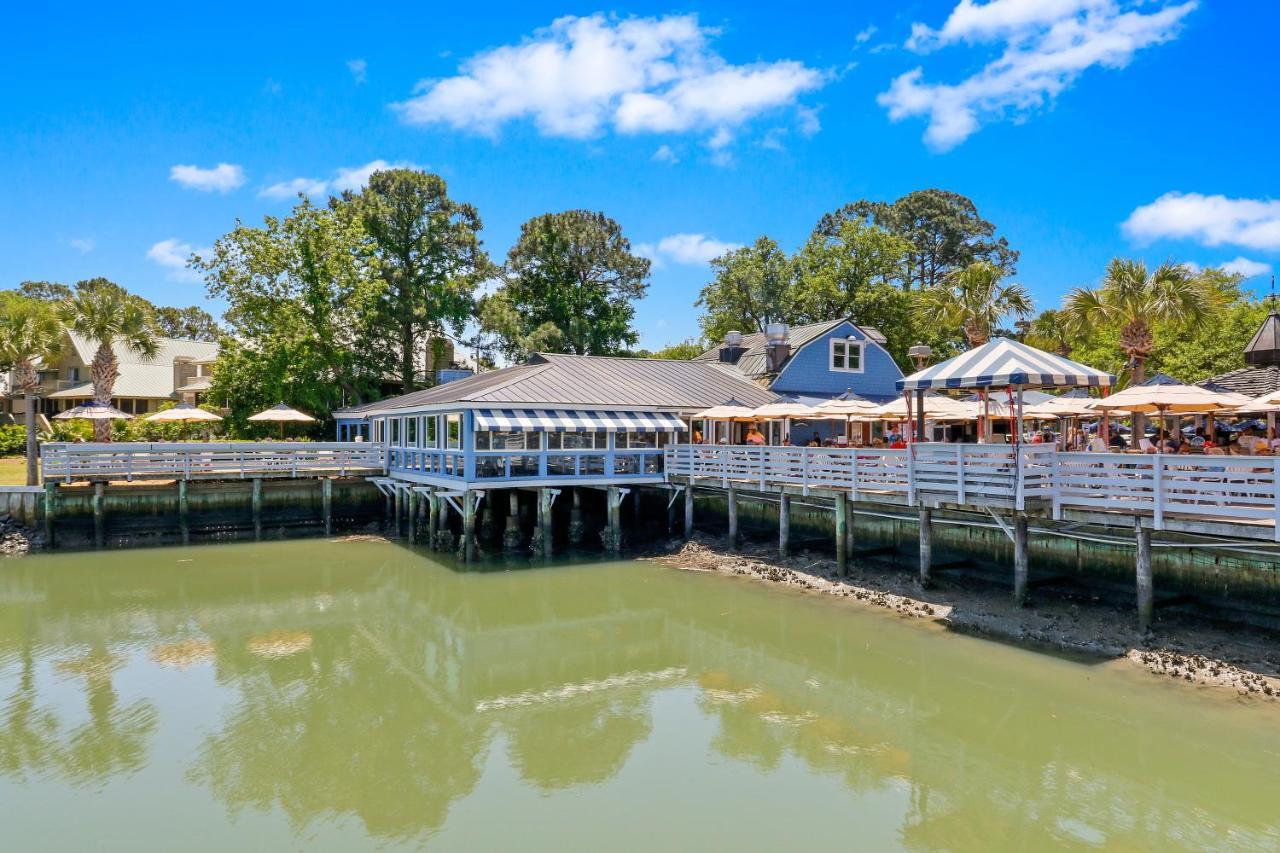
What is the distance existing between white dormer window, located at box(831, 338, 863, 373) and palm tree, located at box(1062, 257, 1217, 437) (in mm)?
9273

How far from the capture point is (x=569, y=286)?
4809 centimetres

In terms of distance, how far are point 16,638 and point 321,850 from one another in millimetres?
11404

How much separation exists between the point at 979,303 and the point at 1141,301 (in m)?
6.85

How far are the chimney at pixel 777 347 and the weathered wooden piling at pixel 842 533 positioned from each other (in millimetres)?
11900

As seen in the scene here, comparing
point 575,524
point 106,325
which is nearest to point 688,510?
point 575,524

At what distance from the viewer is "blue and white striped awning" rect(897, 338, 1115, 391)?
13.4m

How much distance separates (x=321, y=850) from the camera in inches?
312

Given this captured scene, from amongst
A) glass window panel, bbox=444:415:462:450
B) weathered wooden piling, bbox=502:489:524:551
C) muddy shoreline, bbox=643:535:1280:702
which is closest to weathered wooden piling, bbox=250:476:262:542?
glass window panel, bbox=444:415:462:450

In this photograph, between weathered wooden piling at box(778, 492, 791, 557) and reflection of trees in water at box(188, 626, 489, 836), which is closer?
reflection of trees in water at box(188, 626, 489, 836)

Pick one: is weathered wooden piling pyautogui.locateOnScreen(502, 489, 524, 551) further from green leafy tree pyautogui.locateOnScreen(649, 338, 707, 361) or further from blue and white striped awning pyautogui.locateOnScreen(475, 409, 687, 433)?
green leafy tree pyautogui.locateOnScreen(649, 338, 707, 361)

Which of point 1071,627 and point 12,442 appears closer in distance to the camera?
point 1071,627

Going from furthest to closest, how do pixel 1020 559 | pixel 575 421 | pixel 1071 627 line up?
pixel 575 421 < pixel 1020 559 < pixel 1071 627

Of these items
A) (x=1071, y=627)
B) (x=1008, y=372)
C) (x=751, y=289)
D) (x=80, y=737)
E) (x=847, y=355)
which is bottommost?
(x=80, y=737)

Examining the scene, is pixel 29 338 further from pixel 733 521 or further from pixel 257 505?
pixel 733 521
